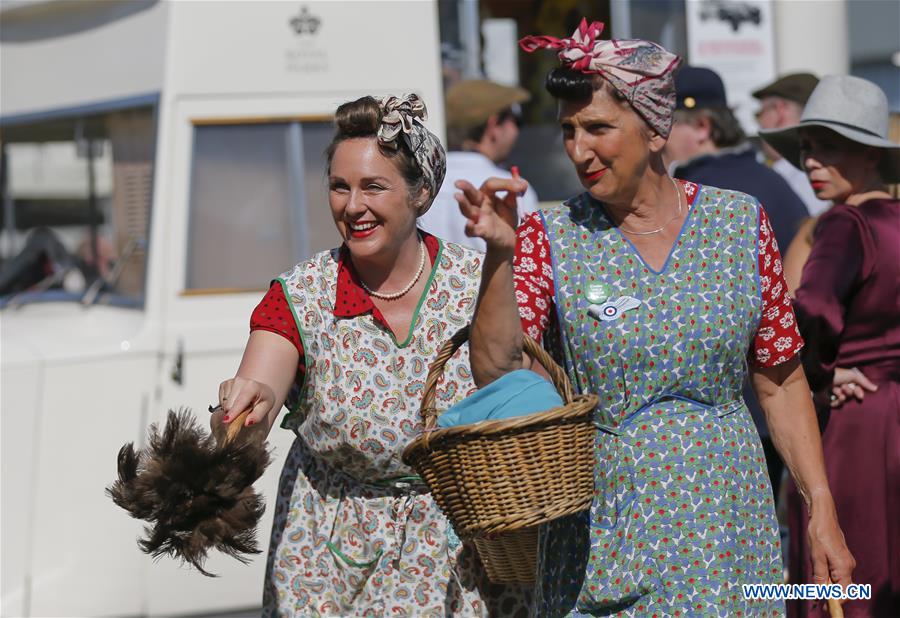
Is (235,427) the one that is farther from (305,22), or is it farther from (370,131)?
(305,22)

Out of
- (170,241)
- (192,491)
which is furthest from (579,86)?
(170,241)

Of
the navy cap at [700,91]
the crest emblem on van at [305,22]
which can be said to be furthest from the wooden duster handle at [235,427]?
the crest emblem on van at [305,22]

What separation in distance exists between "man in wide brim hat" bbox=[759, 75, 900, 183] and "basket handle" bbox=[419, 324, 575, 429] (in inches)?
74.0

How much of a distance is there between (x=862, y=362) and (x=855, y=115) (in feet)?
2.70

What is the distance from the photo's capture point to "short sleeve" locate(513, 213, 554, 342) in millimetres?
2949

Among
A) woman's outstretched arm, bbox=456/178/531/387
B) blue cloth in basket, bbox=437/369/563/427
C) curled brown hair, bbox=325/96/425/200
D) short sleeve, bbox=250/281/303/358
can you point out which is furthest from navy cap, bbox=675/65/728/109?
blue cloth in basket, bbox=437/369/563/427

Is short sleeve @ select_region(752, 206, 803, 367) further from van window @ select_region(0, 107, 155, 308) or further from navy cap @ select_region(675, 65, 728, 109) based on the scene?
van window @ select_region(0, 107, 155, 308)

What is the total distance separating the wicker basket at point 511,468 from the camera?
2.63m

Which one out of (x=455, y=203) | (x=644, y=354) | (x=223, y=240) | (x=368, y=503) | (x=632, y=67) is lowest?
(x=368, y=503)

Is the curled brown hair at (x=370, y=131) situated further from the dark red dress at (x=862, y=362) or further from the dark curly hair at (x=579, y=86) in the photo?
the dark red dress at (x=862, y=362)

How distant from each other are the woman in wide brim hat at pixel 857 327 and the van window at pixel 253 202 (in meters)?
2.64

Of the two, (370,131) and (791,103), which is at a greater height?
(791,103)

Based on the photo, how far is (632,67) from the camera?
295 centimetres

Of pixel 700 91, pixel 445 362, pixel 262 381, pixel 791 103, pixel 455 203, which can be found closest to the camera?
pixel 445 362
